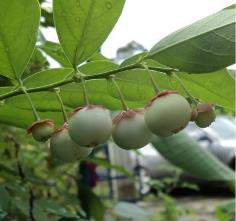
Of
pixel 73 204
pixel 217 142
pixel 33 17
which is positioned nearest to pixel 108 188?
pixel 217 142

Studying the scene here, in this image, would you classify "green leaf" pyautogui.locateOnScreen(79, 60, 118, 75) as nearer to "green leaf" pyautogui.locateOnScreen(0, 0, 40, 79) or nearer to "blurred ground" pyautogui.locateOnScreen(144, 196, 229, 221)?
"green leaf" pyautogui.locateOnScreen(0, 0, 40, 79)

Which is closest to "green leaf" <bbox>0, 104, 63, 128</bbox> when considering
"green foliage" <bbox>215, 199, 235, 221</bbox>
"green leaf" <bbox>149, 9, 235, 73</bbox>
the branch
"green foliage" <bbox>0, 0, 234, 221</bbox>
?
"green foliage" <bbox>0, 0, 234, 221</bbox>

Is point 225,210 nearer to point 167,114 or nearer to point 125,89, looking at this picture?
point 125,89

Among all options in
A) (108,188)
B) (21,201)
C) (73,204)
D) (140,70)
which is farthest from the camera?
(108,188)

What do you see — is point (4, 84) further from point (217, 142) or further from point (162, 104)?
point (217, 142)

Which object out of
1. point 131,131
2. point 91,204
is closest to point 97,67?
point 131,131

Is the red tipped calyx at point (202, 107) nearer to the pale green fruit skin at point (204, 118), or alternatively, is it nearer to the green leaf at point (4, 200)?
the pale green fruit skin at point (204, 118)
